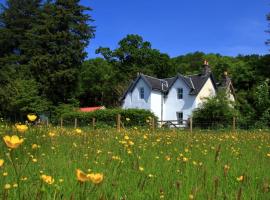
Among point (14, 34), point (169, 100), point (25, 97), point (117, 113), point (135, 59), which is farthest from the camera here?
point (135, 59)

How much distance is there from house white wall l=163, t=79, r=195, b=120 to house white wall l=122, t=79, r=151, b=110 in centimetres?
232

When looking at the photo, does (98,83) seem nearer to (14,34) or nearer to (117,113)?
(14,34)

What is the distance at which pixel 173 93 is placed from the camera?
45.8 metres

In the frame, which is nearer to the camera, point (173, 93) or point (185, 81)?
point (185, 81)

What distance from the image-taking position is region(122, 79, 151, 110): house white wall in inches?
1813

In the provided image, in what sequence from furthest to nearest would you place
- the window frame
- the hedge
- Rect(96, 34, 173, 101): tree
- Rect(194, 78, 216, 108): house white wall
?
Rect(96, 34, 173, 101): tree, the window frame, Rect(194, 78, 216, 108): house white wall, the hedge

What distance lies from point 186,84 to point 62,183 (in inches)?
1629

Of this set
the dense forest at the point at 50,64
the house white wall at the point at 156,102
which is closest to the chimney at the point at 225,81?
the dense forest at the point at 50,64

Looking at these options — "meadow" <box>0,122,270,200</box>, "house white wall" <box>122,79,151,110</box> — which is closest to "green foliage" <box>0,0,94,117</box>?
"house white wall" <box>122,79,151,110</box>

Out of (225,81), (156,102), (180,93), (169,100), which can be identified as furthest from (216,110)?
(225,81)

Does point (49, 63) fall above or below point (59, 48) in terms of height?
below

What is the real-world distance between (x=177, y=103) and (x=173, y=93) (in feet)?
4.23

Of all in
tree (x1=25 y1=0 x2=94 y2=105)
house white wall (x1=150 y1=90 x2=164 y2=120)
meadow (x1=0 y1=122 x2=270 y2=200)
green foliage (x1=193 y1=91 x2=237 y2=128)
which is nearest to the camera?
meadow (x1=0 y1=122 x2=270 y2=200)

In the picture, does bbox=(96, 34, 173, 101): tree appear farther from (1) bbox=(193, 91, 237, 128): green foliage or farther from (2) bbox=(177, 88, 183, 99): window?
(1) bbox=(193, 91, 237, 128): green foliage
